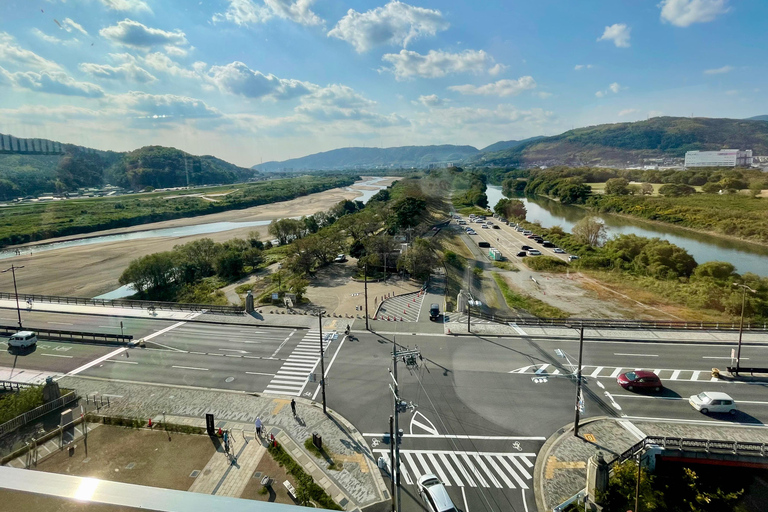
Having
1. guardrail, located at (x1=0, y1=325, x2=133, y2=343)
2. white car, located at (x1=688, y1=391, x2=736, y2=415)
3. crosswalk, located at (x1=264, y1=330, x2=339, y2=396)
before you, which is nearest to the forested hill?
guardrail, located at (x1=0, y1=325, x2=133, y2=343)

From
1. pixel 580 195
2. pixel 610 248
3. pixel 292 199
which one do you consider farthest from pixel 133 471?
pixel 292 199

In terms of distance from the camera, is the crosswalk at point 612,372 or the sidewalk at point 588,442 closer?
the sidewalk at point 588,442

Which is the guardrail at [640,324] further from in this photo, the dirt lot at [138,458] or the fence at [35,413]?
the fence at [35,413]

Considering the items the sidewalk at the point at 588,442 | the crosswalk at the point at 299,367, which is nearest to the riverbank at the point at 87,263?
the crosswalk at the point at 299,367

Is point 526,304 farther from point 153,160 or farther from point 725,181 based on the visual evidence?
point 153,160

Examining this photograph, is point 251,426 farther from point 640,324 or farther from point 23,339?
point 640,324

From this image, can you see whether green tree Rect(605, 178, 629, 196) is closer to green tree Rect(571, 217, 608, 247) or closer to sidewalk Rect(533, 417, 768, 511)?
green tree Rect(571, 217, 608, 247)
